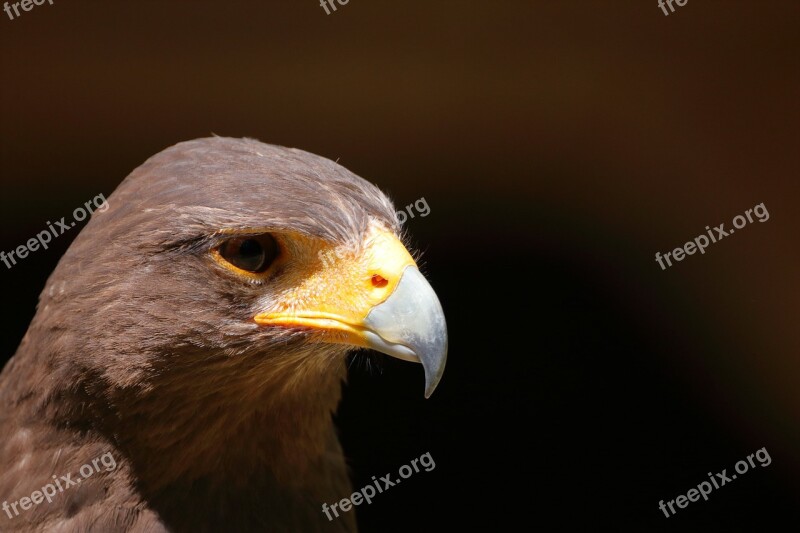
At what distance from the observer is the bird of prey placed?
254 centimetres

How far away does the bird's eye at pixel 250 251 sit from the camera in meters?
2.54

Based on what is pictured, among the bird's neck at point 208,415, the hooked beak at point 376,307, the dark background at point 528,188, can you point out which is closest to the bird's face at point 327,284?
the hooked beak at point 376,307

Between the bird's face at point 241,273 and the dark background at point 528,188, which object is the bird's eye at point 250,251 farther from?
the dark background at point 528,188

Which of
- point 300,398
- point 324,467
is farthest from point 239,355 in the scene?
point 324,467

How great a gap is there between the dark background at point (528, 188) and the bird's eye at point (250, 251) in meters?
2.61

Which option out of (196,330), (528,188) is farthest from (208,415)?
(528,188)

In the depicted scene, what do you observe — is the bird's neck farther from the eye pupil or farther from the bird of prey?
the eye pupil

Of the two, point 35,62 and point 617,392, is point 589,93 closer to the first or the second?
point 617,392

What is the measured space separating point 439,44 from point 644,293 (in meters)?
1.99

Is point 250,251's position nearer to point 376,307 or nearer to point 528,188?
point 376,307

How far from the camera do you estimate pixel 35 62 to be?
5168mm

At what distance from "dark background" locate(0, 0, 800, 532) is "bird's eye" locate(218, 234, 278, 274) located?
8.56 feet

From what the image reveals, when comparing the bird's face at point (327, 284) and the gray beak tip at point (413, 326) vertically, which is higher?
the bird's face at point (327, 284)

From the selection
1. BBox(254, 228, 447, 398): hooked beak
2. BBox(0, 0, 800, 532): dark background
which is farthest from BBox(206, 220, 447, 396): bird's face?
BBox(0, 0, 800, 532): dark background
